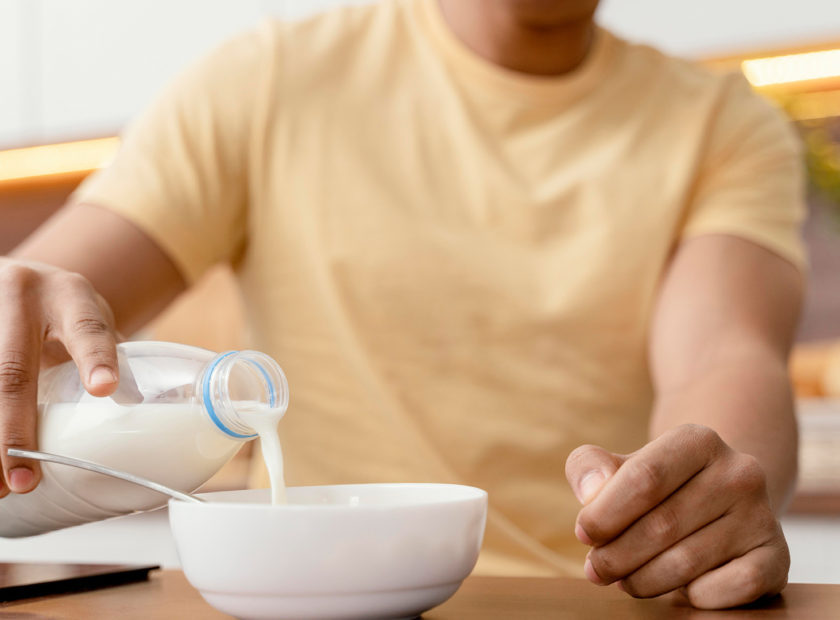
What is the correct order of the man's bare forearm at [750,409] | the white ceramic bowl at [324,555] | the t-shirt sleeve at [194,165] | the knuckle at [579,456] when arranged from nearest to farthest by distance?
the white ceramic bowl at [324,555], the knuckle at [579,456], the man's bare forearm at [750,409], the t-shirt sleeve at [194,165]

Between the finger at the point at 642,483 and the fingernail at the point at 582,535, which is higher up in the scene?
the finger at the point at 642,483

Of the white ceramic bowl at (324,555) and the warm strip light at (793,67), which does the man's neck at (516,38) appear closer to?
the white ceramic bowl at (324,555)

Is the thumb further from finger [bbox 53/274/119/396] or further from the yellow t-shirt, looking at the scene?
the yellow t-shirt

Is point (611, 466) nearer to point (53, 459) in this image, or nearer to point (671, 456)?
point (671, 456)

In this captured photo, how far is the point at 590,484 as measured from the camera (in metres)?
0.54

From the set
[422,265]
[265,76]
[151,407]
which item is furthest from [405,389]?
[151,407]

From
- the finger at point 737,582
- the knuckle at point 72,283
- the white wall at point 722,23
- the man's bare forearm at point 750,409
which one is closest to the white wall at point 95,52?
the white wall at point 722,23

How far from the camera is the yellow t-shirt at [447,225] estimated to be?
41.7 inches

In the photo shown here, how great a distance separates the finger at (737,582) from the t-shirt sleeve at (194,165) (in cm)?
67

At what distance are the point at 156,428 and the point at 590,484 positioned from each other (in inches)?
9.6

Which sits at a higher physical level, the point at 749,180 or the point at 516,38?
the point at 516,38

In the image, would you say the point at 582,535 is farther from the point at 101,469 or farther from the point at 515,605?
the point at 101,469

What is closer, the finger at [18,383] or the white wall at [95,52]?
the finger at [18,383]

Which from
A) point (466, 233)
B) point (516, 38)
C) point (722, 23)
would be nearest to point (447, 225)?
point (466, 233)
